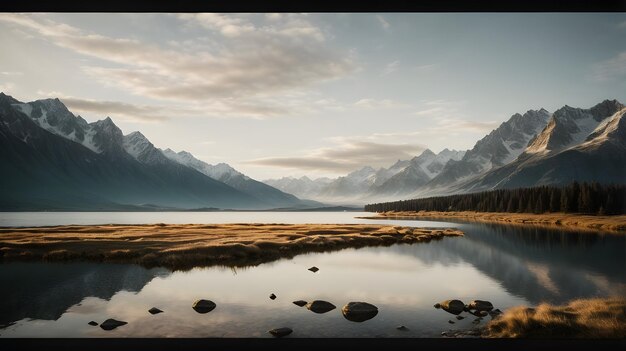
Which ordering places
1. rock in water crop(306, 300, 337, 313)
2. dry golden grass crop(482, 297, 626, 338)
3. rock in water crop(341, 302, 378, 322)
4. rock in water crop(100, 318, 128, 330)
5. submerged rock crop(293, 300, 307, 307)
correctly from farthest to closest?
submerged rock crop(293, 300, 307, 307)
rock in water crop(306, 300, 337, 313)
rock in water crop(341, 302, 378, 322)
rock in water crop(100, 318, 128, 330)
dry golden grass crop(482, 297, 626, 338)

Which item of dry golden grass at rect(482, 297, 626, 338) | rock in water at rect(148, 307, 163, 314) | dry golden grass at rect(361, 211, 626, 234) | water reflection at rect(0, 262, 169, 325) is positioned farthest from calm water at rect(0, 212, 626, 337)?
dry golden grass at rect(361, 211, 626, 234)

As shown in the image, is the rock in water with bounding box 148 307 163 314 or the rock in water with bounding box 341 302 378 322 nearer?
the rock in water with bounding box 341 302 378 322

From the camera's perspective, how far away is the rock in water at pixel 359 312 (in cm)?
2259

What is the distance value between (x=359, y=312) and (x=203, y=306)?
31.0 ft

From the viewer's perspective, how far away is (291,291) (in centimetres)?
2962

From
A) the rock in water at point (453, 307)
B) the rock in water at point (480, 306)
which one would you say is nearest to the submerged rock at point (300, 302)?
the rock in water at point (453, 307)

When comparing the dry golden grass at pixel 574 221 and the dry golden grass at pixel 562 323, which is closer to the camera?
the dry golden grass at pixel 562 323

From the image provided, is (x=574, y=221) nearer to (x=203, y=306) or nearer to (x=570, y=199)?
(x=570, y=199)

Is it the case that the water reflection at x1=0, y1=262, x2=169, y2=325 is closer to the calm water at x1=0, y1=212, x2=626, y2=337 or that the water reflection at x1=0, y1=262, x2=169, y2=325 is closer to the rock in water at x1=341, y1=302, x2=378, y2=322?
the calm water at x1=0, y1=212, x2=626, y2=337

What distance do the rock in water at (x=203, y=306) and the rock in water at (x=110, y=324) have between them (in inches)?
167

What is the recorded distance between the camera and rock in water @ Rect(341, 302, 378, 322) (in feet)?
74.1

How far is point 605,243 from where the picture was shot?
60344 millimetres

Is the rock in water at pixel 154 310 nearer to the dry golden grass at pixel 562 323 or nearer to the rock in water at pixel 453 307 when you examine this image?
the rock in water at pixel 453 307

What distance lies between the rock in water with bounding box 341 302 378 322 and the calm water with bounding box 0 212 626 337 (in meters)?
0.45
